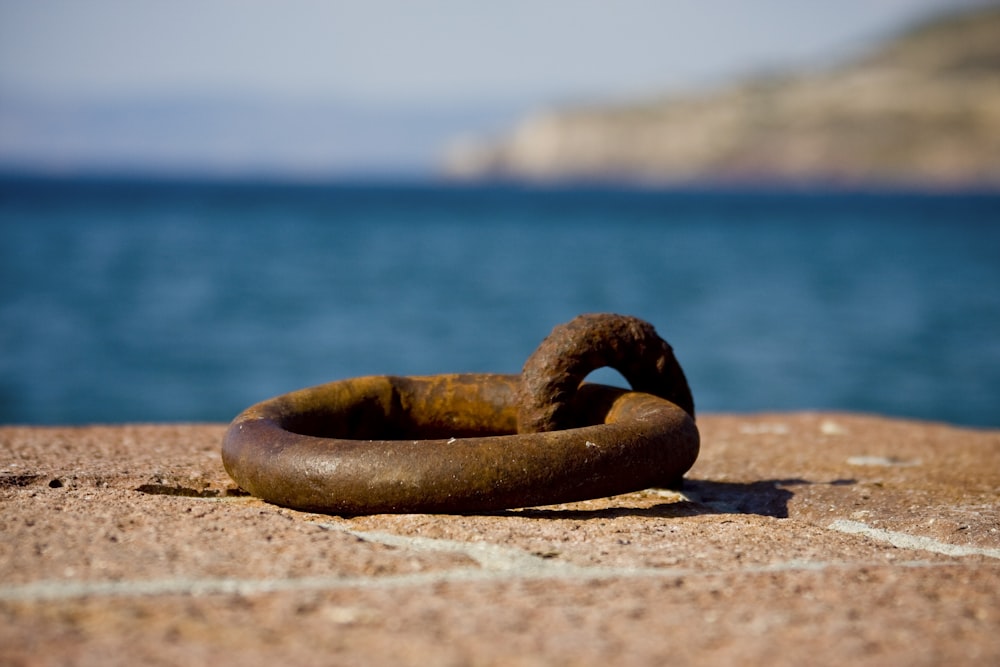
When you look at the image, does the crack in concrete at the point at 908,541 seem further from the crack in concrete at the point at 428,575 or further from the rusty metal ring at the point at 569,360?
the rusty metal ring at the point at 569,360

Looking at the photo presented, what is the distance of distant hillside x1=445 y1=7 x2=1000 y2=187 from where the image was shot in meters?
127

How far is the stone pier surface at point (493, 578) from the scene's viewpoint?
2855 mm

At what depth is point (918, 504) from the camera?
475 cm

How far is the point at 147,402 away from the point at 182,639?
15.1 metres

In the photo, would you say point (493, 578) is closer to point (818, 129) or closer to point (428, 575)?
point (428, 575)

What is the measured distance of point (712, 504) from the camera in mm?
4863

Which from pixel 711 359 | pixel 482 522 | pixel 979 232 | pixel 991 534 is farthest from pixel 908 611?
pixel 979 232

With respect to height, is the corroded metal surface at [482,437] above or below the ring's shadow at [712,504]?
above

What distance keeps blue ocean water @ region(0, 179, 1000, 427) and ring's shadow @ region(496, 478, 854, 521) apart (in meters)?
11.2

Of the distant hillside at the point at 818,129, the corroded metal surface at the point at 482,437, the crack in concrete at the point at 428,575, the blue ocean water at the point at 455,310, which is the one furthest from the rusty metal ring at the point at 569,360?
the distant hillside at the point at 818,129

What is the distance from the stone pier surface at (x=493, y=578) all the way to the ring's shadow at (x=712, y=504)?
19 mm

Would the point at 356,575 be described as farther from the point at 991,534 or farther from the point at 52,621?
the point at 991,534

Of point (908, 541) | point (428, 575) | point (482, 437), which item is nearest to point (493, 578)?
point (428, 575)

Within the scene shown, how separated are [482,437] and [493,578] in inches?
46.4
